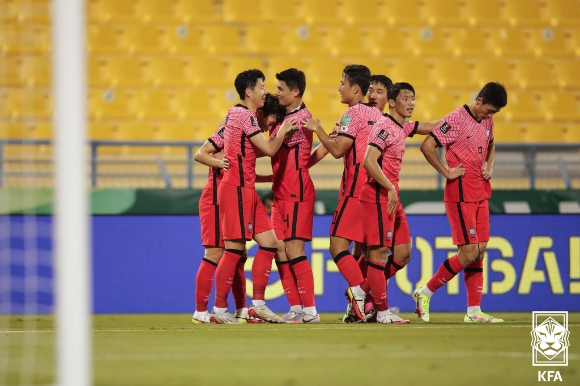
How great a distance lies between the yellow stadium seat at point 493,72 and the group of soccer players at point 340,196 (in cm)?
644

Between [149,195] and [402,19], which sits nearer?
[149,195]

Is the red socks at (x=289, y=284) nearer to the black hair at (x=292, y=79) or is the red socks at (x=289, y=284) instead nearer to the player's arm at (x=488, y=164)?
the black hair at (x=292, y=79)

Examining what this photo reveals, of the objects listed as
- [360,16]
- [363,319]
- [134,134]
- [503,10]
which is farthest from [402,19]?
[363,319]

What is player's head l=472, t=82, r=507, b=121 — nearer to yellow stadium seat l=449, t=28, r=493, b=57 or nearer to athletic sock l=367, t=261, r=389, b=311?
athletic sock l=367, t=261, r=389, b=311

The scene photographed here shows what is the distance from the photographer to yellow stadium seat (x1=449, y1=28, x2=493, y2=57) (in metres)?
14.4

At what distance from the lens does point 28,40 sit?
13.6m

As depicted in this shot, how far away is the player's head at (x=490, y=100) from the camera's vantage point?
7.53 metres

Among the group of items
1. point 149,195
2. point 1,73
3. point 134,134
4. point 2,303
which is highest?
point 1,73

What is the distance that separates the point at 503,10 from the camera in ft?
48.9

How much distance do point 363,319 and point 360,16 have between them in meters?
8.17

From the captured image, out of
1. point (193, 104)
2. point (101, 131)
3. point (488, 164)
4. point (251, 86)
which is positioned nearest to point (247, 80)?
point (251, 86)

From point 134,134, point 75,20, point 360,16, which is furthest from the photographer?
point 360,16

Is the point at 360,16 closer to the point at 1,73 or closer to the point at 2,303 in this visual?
the point at 1,73

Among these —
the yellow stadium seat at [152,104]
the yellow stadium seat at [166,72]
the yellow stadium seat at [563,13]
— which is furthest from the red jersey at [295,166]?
the yellow stadium seat at [563,13]
